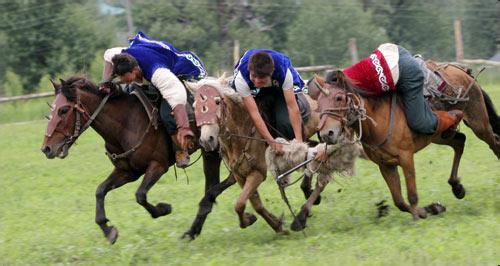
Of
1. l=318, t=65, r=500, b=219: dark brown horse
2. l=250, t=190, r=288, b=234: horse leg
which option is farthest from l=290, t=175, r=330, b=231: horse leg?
l=318, t=65, r=500, b=219: dark brown horse

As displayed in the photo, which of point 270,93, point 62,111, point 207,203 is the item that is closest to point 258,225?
point 207,203

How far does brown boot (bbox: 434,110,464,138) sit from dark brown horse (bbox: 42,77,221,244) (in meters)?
2.65

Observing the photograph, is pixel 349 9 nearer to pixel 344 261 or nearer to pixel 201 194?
pixel 201 194

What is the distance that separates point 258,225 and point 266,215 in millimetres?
1003

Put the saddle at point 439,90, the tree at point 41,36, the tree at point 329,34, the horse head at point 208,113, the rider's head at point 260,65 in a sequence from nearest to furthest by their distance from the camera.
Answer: the horse head at point 208,113
the rider's head at point 260,65
the saddle at point 439,90
the tree at point 41,36
the tree at point 329,34

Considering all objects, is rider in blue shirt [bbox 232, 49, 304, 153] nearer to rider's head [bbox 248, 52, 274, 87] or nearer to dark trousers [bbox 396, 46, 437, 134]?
rider's head [bbox 248, 52, 274, 87]

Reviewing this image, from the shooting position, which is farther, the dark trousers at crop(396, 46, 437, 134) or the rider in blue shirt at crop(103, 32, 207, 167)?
the rider in blue shirt at crop(103, 32, 207, 167)

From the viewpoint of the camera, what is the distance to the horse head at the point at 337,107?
8.75 meters

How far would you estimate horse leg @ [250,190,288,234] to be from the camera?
9.59m

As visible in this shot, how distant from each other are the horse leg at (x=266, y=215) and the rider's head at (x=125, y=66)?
78.4 inches

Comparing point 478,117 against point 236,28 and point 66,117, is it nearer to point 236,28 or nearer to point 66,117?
point 66,117

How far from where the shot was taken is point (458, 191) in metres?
10.5

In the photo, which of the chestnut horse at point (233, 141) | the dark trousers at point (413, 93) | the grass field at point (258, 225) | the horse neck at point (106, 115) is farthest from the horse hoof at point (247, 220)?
the dark trousers at point (413, 93)

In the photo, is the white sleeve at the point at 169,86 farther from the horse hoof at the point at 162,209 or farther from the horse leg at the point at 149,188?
the horse hoof at the point at 162,209
